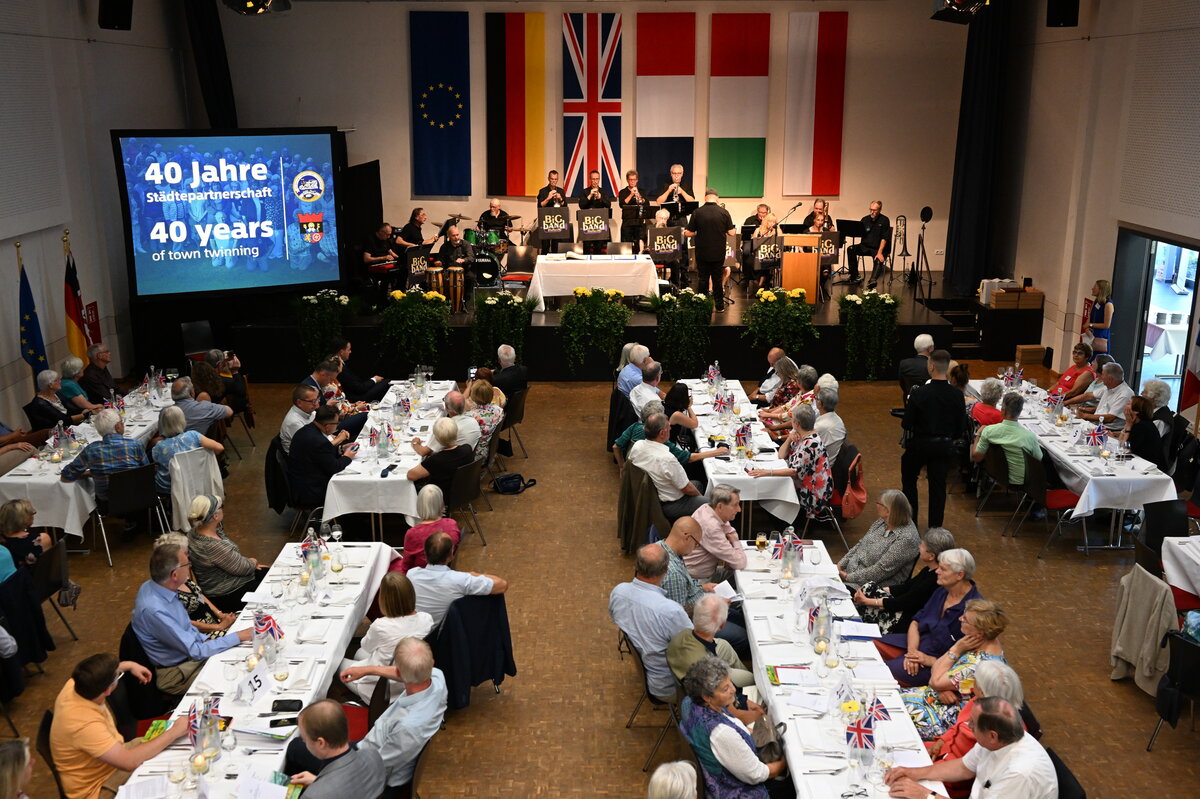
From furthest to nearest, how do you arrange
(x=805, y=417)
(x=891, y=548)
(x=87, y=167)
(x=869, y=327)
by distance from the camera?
(x=869, y=327) → (x=87, y=167) → (x=805, y=417) → (x=891, y=548)

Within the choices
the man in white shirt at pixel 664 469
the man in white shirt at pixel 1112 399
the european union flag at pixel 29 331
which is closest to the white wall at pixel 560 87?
the european union flag at pixel 29 331

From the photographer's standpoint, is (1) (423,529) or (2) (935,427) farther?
(2) (935,427)

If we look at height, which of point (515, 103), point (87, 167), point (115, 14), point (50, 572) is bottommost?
point (50, 572)

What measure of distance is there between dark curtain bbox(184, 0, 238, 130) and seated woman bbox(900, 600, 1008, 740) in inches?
546

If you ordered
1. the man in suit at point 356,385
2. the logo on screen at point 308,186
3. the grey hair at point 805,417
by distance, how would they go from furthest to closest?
the logo on screen at point 308,186
the man in suit at point 356,385
the grey hair at point 805,417

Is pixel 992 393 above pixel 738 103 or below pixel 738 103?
below

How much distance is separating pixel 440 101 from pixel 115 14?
19.4 feet

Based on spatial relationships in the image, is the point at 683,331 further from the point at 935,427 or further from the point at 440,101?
the point at 440,101

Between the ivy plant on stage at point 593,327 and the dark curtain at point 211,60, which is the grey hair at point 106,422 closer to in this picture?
the ivy plant on stage at point 593,327

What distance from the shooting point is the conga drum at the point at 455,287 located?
48.6 feet

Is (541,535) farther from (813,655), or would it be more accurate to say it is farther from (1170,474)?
(1170,474)

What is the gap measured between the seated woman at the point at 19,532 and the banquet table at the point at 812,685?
4641 millimetres

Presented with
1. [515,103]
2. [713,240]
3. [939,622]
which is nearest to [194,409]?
[939,622]

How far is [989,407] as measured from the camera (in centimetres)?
984
